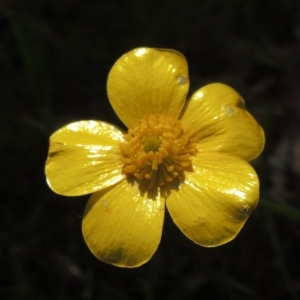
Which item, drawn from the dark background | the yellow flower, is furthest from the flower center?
the dark background

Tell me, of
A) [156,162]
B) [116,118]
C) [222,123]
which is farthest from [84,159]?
[116,118]

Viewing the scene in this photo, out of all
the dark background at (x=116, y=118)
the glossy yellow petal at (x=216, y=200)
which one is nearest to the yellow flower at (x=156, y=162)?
the glossy yellow petal at (x=216, y=200)

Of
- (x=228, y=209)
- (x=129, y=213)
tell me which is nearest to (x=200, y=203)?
(x=228, y=209)

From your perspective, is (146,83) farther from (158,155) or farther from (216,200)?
(216,200)

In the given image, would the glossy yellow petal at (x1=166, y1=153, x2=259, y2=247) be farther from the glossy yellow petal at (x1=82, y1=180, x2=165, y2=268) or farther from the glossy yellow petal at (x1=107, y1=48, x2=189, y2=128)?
the glossy yellow petal at (x1=107, y1=48, x2=189, y2=128)

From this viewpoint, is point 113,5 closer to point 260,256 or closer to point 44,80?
point 44,80
